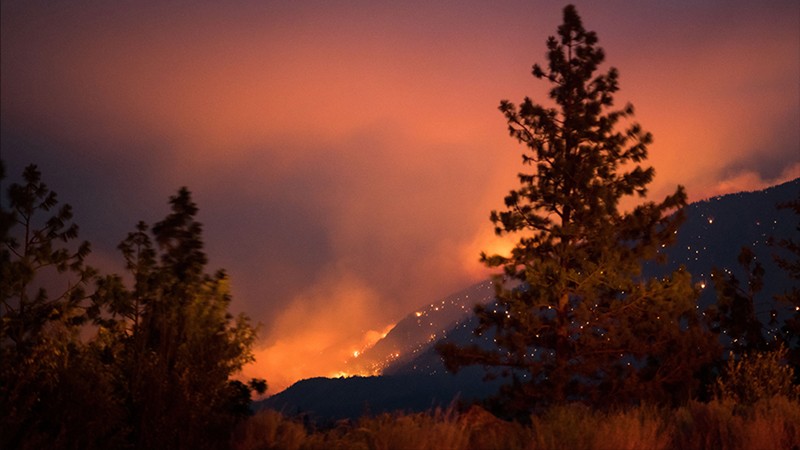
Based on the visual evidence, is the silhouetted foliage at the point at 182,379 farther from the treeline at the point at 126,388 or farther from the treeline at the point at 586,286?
the treeline at the point at 586,286

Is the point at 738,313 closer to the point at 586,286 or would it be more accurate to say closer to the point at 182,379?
the point at 586,286

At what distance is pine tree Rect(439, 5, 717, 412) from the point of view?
26.1 meters

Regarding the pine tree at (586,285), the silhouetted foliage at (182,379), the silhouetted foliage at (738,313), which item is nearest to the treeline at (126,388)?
the silhouetted foliage at (182,379)

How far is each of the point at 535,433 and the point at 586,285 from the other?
1467cm

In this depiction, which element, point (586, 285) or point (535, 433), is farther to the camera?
point (586, 285)

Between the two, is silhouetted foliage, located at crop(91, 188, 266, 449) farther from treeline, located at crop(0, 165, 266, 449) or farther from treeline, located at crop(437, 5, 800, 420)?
treeline, located at crop(437, 5, 800, 420)

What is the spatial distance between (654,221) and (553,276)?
4365 mm

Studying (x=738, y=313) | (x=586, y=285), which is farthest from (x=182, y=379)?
(x=738, y=313)

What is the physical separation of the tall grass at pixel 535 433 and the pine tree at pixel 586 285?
496 inches

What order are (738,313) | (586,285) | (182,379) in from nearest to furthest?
(182,379) → (586,285) → (738,313)

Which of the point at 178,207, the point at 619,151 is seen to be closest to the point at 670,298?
the point at 619,151

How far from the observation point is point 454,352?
28.0m

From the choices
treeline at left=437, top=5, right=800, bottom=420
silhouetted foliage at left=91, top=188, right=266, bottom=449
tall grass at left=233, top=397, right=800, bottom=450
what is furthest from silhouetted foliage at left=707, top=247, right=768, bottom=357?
silhouetted foliage at left=91, top=188, right=266, bottom=449

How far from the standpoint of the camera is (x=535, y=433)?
38.2 ft
